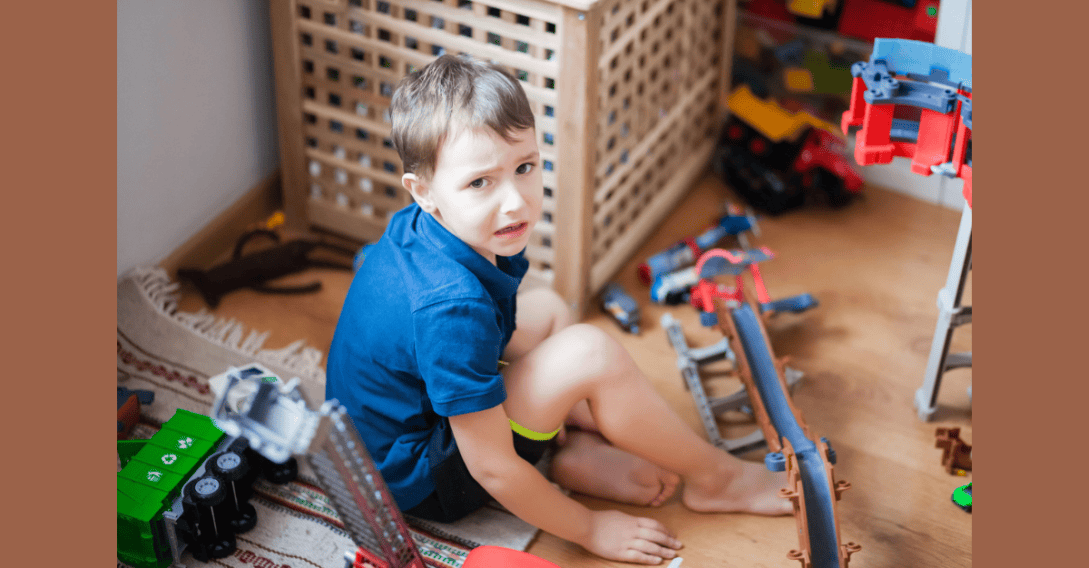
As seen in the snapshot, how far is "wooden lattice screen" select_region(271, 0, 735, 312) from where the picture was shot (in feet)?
4.73

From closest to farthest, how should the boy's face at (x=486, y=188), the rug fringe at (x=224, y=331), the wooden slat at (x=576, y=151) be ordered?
the boy's face at (x=486, y=188)
the wooden slat at (x=576, y=151)
the rug fringe at (x=224, y=331)

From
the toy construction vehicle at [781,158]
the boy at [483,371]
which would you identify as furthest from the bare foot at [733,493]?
the toy construction vehicle at [781,158]

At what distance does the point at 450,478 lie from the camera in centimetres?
119

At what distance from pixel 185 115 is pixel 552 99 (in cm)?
58

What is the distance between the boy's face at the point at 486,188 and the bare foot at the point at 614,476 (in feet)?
1.13

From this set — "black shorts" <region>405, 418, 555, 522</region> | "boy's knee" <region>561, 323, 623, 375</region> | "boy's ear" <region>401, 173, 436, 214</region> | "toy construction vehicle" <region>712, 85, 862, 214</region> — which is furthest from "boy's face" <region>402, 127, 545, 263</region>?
"toy construction vehicle" <region>712, 85, 862, 214</region>

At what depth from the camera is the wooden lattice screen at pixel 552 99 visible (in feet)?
4.73

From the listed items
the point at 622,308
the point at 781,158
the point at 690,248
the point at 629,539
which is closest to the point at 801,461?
the point at 629,539

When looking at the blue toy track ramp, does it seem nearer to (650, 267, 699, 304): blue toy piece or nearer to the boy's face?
(650, 267, 699, 304): blue toy piece

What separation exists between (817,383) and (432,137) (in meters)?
0.74

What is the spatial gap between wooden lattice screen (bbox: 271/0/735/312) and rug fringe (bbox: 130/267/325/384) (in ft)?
0.90

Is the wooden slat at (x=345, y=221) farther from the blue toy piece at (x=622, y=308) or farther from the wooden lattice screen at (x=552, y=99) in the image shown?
the blue toy piece at (x=622, y=308)

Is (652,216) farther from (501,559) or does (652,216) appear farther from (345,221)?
(501,559)

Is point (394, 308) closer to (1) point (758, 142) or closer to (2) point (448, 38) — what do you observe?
(2) point (448, 38)
